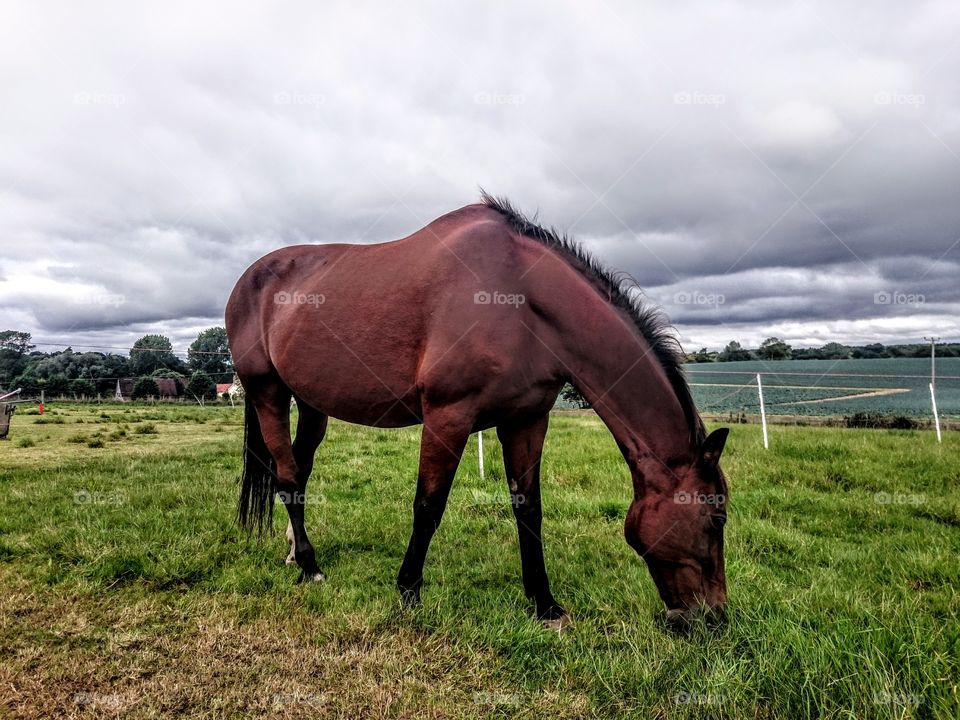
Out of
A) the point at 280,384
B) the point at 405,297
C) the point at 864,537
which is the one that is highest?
the point at 405,297

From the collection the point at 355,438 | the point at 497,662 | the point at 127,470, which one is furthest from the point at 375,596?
the point at 355,438

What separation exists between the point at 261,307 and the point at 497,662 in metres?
3.54

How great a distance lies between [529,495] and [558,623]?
32.3 inches

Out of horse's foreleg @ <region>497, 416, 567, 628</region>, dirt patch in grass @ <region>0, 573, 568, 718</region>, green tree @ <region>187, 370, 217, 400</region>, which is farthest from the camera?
green tree @ <region>187, 370, 217, 400</region>

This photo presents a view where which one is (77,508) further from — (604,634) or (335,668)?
A: (604,634)

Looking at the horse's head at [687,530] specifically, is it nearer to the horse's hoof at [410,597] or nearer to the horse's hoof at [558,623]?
the horse's hoof at [558,623]

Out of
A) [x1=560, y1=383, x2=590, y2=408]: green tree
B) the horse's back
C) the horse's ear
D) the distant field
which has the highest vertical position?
the horse's back

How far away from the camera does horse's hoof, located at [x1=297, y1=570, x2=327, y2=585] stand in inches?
156

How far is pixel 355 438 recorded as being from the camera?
11281 mm

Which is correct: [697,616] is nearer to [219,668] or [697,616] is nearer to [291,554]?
[219,668]

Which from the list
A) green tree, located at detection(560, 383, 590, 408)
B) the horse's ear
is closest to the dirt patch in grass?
the horse's ear

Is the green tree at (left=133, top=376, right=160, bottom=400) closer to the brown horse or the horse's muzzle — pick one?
the brown horse

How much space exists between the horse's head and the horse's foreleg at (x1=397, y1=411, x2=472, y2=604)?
1175 mm

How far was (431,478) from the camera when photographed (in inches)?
131
